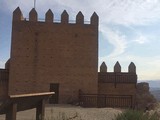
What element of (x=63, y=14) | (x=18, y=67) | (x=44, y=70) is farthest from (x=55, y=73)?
(x=63, y=14)

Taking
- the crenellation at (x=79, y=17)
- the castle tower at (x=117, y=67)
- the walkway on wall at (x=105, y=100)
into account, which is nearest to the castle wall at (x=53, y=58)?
the crenellation at (x=79, y=17)

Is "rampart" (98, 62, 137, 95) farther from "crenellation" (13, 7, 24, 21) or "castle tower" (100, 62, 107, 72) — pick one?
"crenellation" (13, 7, 24, 21)

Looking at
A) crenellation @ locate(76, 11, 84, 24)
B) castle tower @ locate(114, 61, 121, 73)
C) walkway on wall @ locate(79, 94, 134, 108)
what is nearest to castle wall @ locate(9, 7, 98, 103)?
crenellation @ locate(76, 11, 84, 24)

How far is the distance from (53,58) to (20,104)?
16.4m

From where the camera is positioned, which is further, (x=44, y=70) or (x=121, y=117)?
(x=44, y=70)

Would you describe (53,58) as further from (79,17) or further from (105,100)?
(105,100)

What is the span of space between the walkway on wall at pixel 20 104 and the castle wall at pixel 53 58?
49.0 feet

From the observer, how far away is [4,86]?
84.8 feet

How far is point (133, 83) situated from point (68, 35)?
19.9 ft

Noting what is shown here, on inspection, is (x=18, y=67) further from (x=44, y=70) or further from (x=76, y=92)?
(x=76, y=92)

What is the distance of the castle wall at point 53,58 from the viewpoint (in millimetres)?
25312

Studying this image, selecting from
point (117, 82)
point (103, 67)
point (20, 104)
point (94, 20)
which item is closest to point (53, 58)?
point (103, 67)

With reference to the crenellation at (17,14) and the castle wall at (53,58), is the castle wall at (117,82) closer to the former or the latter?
the castle wall at (53,58)

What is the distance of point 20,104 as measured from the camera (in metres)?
9.24
